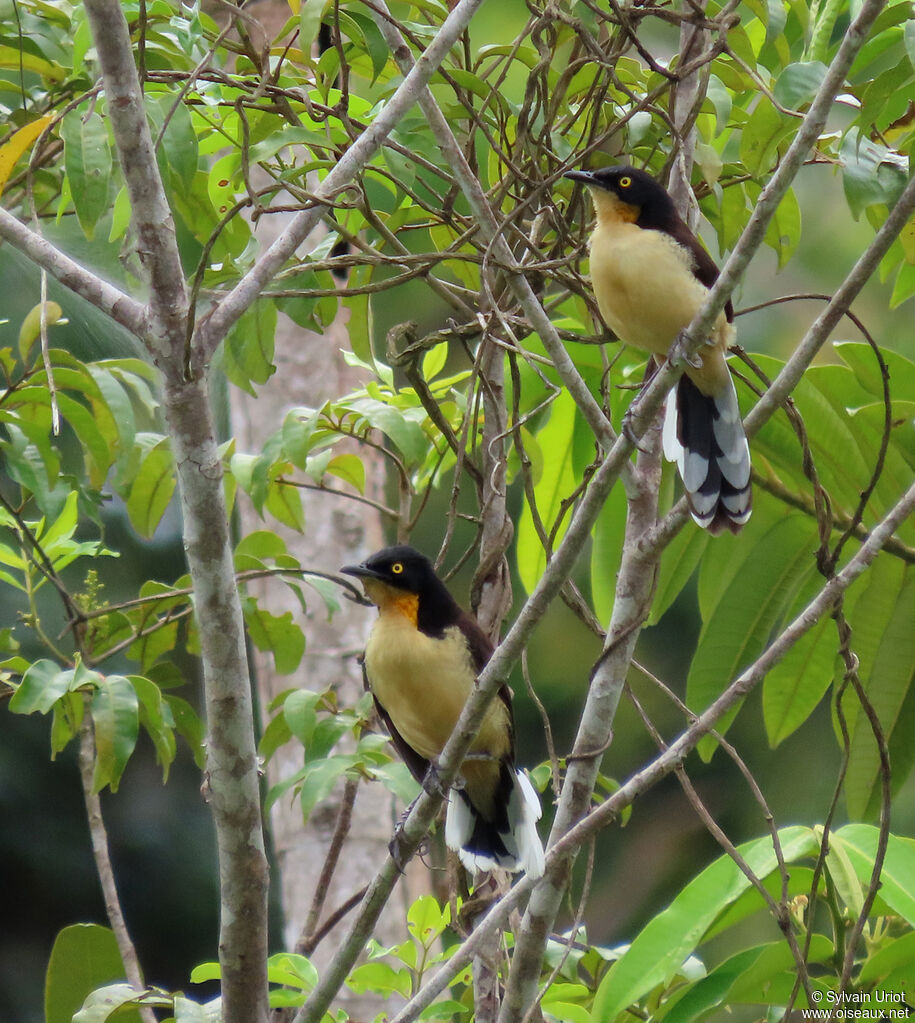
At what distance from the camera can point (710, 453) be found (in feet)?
10.4

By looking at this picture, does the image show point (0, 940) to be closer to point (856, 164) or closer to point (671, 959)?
point (671, 959)

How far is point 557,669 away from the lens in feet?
25.6

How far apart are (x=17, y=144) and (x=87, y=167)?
552 mm

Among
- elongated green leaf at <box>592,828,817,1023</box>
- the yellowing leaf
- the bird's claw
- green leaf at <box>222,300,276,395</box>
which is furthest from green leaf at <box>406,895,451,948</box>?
the yellowing leaf

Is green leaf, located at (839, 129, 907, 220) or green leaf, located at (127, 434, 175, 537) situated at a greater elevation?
green leaf, located at (839, 129, 907, 220)

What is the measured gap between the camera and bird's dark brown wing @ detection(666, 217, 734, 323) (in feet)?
10.8

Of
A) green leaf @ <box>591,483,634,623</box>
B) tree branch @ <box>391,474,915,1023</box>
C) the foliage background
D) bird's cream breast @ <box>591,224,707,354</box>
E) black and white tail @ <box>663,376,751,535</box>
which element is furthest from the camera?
the foliage background

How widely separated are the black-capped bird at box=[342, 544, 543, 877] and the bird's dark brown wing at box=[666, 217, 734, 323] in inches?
42.2

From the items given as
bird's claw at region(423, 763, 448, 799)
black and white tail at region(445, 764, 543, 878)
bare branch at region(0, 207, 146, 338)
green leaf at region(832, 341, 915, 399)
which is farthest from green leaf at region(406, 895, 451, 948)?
green leaf at region(832, 341, 915, 399)

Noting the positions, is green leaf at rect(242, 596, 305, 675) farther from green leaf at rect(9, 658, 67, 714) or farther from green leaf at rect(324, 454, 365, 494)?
green leaf at rect(9, 658, 67, 714)

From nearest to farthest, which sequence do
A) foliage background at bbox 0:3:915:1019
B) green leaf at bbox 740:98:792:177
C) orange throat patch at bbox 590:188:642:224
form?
green leaf at bbox 740:98:792:177
orange throat patch at bbox 590:188:642:224
foliage background at bbox 0:3:915:1019

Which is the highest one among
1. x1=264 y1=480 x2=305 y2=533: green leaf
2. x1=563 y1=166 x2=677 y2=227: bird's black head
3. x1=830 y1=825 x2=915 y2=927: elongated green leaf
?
x1=563 y1=166 x2=677 y2=227: bird's black head

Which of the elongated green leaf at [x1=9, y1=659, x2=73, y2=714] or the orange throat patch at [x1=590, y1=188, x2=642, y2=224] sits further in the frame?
the orange throat patch at [x1=590, y1=188, x2=642, y2=224]

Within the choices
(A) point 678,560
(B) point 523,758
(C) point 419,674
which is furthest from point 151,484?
(B) point 523,758
